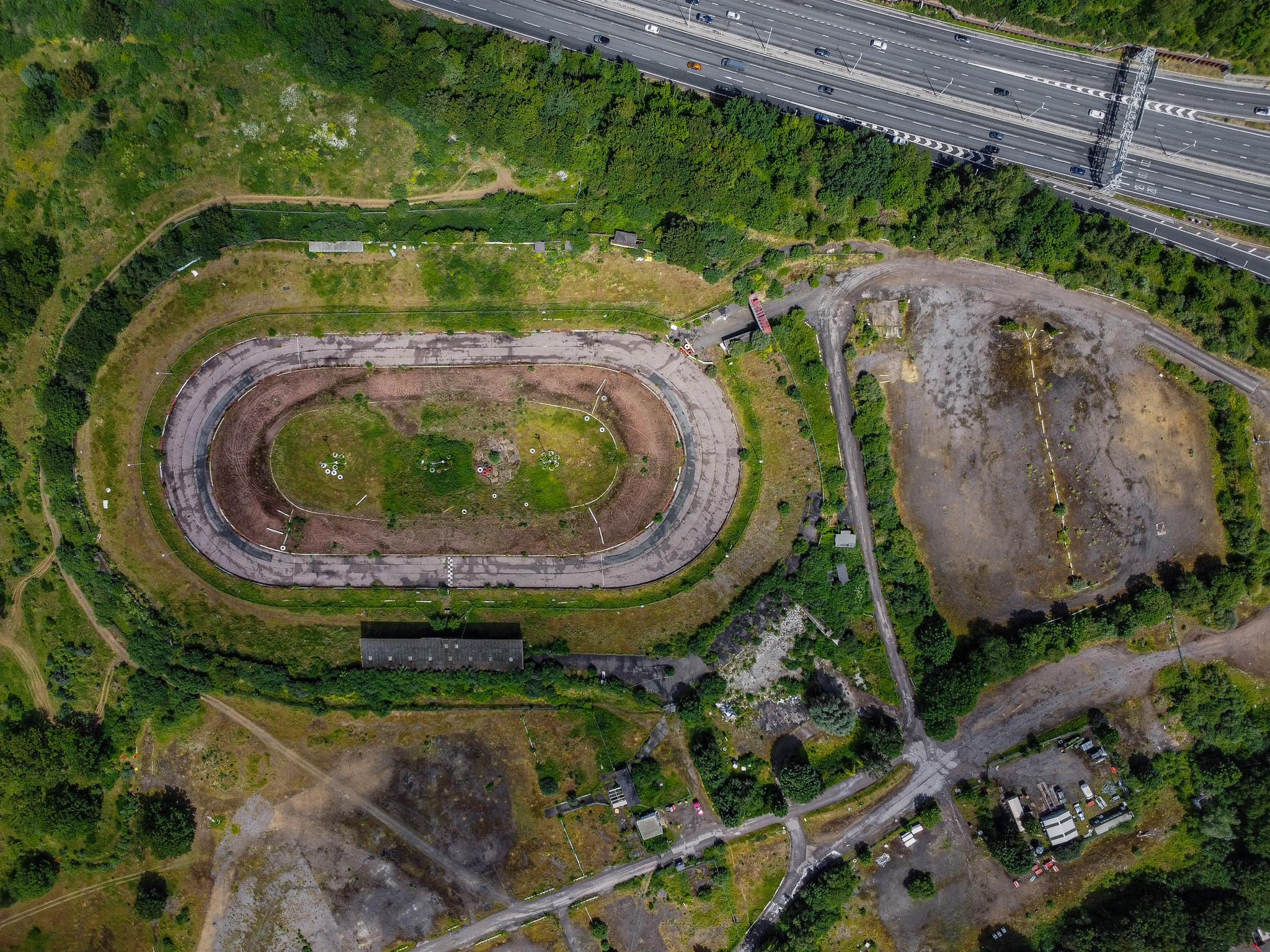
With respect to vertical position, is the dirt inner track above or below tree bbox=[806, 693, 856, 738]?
above

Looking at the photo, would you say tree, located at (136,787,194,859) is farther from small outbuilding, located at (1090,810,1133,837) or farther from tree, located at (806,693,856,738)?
small outbuilding, located at (1090,810,1133,837)

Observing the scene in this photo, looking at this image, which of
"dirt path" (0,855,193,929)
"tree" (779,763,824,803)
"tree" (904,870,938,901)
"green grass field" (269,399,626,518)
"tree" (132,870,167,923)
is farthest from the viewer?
"green grass field" (269,399,626,518)

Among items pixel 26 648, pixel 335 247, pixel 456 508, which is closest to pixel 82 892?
pixel 26 648

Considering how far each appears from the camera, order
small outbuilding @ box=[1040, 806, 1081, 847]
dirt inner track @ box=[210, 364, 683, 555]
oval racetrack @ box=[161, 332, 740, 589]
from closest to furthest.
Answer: small outbuilding @ box=[1040, 806, 1081, 847] → oval racetrack @ box=[161, 332, 740, 589] → dirt inner track @ box=[210, 364, 683, 555]

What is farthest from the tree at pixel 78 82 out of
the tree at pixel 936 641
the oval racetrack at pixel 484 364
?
the tree at pixel 936 641

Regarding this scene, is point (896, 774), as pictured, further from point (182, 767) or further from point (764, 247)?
→ point (182, 767)

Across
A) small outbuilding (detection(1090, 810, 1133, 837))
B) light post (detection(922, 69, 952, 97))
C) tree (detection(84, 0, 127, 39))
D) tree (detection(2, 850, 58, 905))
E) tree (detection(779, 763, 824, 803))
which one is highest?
tree (detection(84, 0, 127, 39))

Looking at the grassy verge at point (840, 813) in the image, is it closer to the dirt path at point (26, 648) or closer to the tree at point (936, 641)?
the tree at point (936, 641)

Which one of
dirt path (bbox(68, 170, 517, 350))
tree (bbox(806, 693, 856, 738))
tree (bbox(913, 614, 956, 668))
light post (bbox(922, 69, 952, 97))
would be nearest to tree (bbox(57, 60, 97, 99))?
dirt path (bbox(68, 170, 517, 350))
